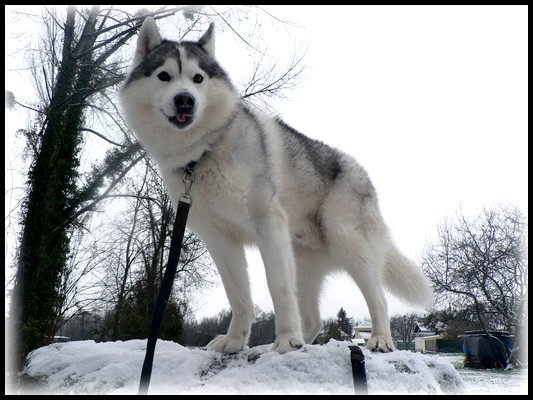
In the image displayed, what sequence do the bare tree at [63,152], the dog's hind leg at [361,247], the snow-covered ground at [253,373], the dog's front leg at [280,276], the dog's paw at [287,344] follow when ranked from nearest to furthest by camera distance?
the snow-covered ground at [253,373] → the dog's paw at [287,344] → the dog's front leg at [280,276] → the dog's hind leg at [361,247] → the bare tree at [63,152]

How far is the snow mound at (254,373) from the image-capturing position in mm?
2814

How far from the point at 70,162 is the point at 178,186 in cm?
1106

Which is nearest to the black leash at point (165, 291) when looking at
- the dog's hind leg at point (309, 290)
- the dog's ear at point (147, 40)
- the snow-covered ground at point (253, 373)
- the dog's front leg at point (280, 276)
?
the snow-covered ground at point (253, 373)

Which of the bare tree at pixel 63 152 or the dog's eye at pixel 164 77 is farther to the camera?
the bare tree at pixel 63 152

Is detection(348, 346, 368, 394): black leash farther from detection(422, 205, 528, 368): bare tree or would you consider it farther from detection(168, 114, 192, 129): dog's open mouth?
detection(422, 205, 528, 368): bare tree

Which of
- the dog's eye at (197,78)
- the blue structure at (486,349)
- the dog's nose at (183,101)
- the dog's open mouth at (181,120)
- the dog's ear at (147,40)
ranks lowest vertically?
the blue structure at (486,349)

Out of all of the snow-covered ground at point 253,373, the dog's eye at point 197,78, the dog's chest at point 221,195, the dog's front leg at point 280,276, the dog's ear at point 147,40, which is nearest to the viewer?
the snow-covered ground at point 253,373

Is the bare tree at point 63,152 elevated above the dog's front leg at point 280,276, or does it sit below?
above

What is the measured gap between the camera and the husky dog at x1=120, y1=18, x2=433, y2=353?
334 cm

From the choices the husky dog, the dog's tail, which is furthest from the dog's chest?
the dog's tail

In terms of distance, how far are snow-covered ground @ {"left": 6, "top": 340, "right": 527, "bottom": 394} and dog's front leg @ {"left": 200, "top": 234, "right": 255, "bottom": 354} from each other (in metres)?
0.33

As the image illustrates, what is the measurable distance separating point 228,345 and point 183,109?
1923mm

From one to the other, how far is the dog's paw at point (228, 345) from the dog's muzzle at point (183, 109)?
1814 millimetres

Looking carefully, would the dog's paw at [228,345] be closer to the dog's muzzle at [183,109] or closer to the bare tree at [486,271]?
the dog's muzzle at [183,109]
